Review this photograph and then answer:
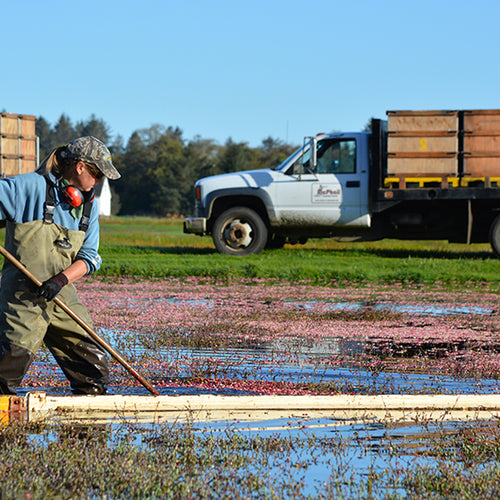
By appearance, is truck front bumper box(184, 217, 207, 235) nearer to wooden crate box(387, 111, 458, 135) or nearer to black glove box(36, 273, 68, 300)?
wooden crate box(387, 111, 458, 135)

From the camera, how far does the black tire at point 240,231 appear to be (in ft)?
59.3

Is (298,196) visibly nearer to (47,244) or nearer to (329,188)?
(329,188)

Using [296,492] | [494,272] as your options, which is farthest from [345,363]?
[494,272]

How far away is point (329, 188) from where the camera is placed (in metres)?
17.7

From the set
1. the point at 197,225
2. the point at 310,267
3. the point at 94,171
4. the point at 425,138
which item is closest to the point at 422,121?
the point at 425,138

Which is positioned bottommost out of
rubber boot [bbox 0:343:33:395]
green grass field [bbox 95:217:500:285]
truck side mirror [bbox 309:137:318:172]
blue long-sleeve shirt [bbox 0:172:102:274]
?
green grass field [bbox 95:217:500:285]

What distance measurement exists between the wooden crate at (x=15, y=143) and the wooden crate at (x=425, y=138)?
1034cm

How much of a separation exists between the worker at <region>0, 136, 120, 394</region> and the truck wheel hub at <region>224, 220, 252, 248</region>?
498 inches

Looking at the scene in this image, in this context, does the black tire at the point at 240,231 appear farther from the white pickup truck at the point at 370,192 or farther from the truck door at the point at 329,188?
the truck door at the point at 329,188

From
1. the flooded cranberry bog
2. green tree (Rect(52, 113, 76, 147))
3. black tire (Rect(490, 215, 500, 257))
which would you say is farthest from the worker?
green tree (Rect(52, 113, 76, 147))

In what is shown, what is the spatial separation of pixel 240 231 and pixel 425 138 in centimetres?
431

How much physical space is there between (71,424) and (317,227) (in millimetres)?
13526

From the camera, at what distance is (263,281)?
14680 millimetres

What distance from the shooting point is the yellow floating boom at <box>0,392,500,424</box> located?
5.05 m
